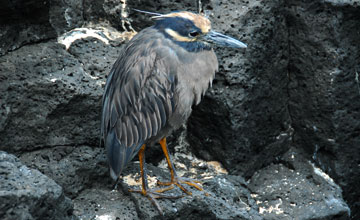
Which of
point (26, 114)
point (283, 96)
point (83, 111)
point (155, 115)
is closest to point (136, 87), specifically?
point (155, 115)

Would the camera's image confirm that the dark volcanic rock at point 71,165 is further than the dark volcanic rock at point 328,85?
No

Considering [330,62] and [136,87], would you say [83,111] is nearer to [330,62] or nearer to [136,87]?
[136,87]

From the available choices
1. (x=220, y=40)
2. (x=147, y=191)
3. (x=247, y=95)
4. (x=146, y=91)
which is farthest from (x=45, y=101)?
(x=247, y=95)

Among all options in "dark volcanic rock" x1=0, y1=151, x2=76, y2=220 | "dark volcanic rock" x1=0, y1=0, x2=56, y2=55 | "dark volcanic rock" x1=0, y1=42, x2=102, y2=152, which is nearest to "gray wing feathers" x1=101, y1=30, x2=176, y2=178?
"dark volcanic rock" x1=0, y1=42, x2=102, y2=152

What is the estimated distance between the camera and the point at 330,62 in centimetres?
457

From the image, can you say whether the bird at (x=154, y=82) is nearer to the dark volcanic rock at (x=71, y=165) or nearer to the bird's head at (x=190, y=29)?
the bird's head at (x=190, y=29)

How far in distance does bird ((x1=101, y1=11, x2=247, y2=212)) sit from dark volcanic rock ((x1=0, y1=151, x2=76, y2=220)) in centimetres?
61

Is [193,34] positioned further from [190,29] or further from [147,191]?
[147,191]

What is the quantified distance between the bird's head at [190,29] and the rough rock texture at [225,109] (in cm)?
59

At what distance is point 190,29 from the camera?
3736 mm

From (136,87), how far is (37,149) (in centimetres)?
85

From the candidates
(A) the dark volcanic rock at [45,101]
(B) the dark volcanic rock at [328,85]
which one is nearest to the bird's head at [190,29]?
(A) the dark volcanic rock at [45,101]

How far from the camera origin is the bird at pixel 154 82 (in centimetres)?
371

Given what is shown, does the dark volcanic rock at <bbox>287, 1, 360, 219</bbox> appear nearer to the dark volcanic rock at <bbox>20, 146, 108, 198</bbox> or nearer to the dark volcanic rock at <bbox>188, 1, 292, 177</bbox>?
the dark volcanic rock at <bbox>188, 1, 292, 177</bbox>
